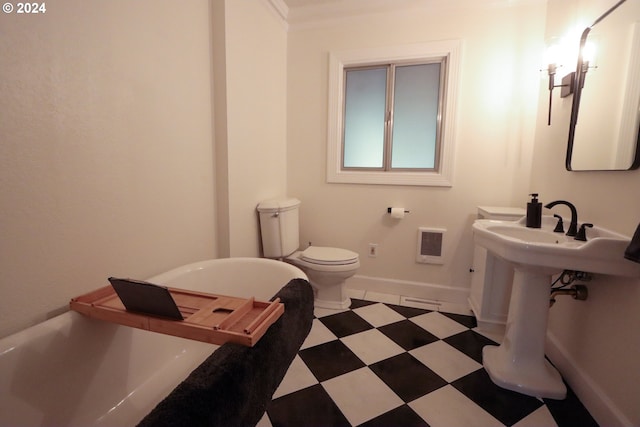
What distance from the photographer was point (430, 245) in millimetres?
2227

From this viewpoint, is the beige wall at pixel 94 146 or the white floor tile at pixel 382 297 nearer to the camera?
the beige wall at pixel 94 146

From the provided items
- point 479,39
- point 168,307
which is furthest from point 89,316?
point 479,39

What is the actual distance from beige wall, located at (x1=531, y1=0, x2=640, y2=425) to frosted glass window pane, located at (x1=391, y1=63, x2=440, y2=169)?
2.49 feet

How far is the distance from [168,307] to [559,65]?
2.34m

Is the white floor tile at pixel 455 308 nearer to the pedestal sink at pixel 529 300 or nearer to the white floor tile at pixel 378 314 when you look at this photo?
the white floor tile at pixel 378 314

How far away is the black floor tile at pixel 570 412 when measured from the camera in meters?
1.14

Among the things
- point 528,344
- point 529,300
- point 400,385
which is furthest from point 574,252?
point 400,385

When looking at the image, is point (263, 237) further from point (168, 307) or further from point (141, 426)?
point (141, 426)

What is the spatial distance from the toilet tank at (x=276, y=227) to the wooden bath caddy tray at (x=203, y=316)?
1030mm

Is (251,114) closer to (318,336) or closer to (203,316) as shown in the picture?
(203,316)

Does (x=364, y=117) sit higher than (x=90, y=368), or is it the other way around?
(x=364, y=117)

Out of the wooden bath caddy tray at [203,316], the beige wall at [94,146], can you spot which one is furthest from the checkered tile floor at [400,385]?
the beige wall at [94,146]

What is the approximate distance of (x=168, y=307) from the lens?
84 cm

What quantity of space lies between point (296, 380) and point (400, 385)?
520 mm
